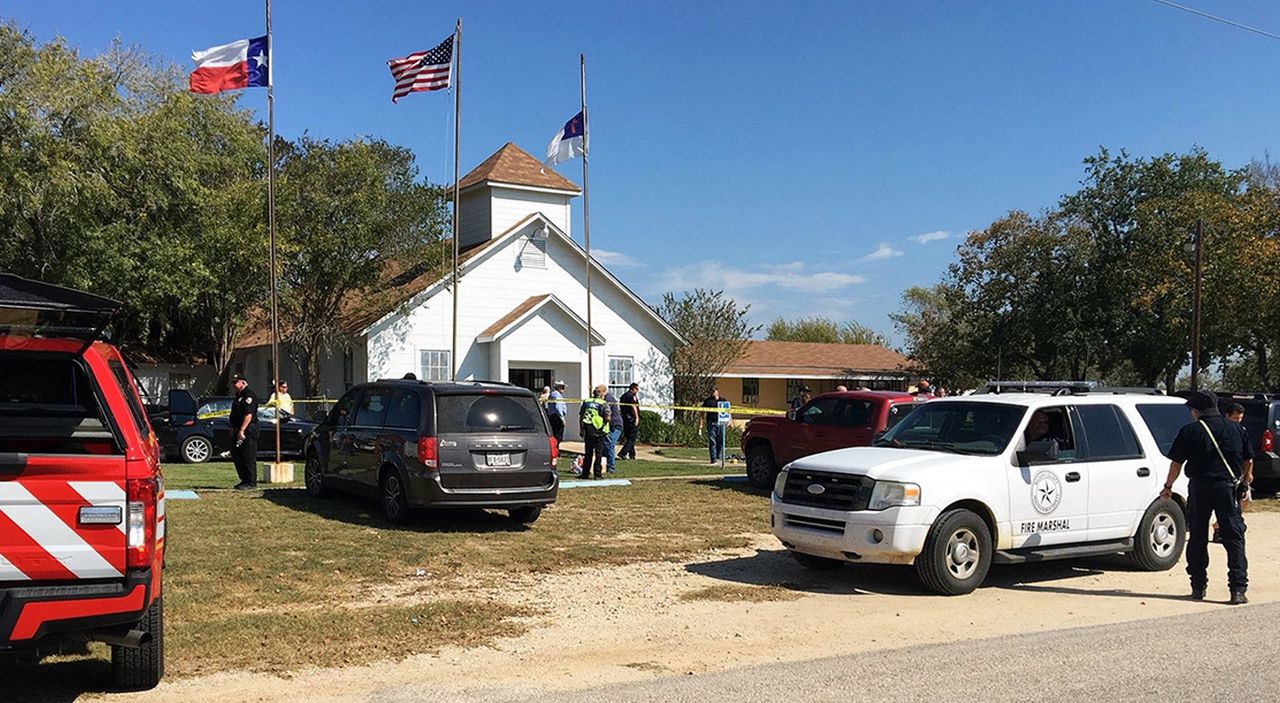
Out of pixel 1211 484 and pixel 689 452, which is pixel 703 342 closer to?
pixel 689 452

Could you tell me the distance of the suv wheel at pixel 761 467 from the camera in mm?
17844

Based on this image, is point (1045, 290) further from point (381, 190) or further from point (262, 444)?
point (262, 444)

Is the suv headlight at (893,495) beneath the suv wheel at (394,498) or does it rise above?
above

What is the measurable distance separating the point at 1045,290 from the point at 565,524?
36775 mm

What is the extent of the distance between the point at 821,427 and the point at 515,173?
19.1 metres

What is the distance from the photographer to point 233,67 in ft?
69.8

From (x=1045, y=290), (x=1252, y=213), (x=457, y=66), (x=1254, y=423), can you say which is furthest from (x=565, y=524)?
(x=1045, y=290)

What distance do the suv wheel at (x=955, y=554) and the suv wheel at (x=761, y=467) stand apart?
8.13 metres

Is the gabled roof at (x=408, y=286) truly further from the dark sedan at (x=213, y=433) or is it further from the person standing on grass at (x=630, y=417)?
the person standing on grass at (x=630, y=417)

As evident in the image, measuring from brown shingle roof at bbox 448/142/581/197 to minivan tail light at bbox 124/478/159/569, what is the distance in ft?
91.0

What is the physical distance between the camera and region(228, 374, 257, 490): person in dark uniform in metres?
15.8

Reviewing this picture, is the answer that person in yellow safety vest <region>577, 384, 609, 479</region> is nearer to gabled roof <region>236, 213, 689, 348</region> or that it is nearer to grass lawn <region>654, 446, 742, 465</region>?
grass lawn <region>654, 446, 742, 465</region>

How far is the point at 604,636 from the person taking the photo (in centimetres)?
783

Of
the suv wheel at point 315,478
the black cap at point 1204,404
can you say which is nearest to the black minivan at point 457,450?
the suv wheel at point 315,478
